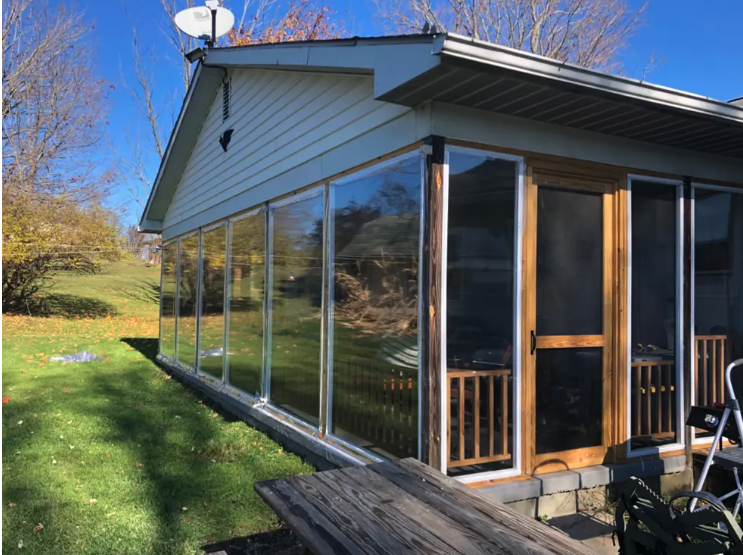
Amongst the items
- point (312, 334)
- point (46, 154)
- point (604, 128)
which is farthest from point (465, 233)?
point (46, 154)

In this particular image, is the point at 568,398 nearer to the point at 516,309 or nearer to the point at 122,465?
the point at 516,309

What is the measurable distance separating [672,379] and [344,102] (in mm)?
3181

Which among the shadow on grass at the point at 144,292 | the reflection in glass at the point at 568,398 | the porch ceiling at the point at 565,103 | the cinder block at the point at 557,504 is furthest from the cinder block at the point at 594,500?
the shadow on grass at the point at 144,292

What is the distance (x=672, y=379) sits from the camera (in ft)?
13.2

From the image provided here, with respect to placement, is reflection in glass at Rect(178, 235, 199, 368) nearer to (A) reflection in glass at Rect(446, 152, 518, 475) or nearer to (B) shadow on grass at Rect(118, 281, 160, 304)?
(A) reflection in glass at Rect(446, 152, 518, 475)

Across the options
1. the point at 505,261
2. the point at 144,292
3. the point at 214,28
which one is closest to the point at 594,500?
the point at 505,261

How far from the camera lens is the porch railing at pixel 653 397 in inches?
153

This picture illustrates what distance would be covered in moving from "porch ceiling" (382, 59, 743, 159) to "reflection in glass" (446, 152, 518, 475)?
15.4 inches

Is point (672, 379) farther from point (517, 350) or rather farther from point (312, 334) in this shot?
point (312, 334)

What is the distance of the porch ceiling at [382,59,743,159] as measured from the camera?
2.75 metres

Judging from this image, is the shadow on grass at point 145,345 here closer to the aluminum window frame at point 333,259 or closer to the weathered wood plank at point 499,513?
the aluminum window frame at point 333,259

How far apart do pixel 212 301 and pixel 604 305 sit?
5.16m

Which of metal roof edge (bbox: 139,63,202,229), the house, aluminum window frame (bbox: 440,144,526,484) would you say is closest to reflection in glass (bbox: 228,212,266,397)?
the house

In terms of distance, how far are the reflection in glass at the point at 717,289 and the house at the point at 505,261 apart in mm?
16
